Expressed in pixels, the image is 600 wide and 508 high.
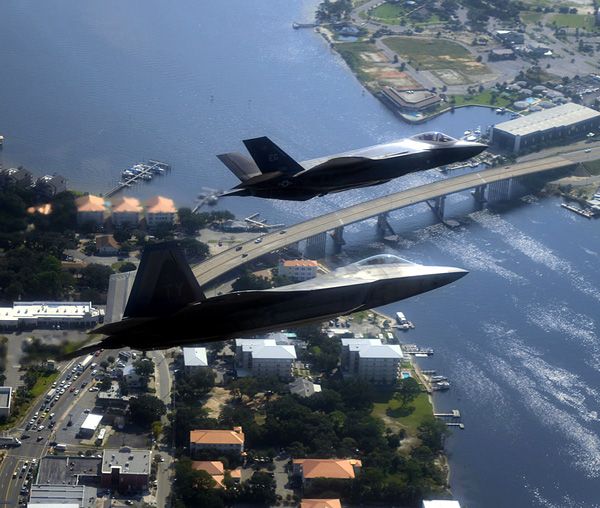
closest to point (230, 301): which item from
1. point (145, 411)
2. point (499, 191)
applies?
point (145, 411)

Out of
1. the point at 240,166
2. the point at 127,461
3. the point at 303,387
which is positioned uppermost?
the point at 240,166

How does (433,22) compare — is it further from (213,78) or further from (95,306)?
(95,306)

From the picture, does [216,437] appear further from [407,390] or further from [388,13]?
[388,13]

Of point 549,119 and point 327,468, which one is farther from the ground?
point 549,119

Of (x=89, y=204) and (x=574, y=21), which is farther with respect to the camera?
(x=574, y=21)

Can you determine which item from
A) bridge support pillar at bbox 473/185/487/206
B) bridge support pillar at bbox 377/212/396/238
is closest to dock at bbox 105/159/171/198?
bridge support pillar at bbox 377/212/396/238

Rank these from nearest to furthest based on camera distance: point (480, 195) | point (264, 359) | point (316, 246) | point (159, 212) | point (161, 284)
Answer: point (161, 284) → point (264, 359) → point (159, 212) → point (316, 246) → point (480, 195)

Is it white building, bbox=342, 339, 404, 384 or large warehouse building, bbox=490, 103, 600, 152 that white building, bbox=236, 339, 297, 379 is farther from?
large warehouse building, bbox=490, 103, 600, 152
